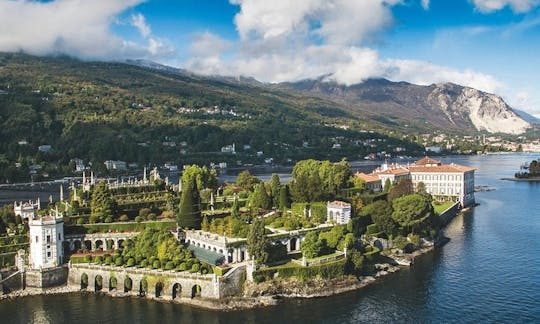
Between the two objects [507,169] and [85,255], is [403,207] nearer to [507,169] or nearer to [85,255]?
[85,255]

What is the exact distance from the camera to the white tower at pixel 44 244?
4312 centimetres

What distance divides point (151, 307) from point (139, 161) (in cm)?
9872

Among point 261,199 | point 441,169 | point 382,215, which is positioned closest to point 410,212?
point 382,215

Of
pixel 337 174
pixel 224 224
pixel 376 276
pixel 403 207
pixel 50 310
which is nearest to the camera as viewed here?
pixel 50 310

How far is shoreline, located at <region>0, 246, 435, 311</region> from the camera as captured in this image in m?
38.0

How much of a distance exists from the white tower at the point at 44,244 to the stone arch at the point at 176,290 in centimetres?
1047

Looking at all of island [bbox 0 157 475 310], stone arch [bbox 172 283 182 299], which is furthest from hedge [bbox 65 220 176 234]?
stone arch [bbox 172 283 182 299]

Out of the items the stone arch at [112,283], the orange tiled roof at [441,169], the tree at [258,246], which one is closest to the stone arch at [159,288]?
the stone arch at [112,283]

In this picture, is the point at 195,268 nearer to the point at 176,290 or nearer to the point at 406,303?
the point at 176,290

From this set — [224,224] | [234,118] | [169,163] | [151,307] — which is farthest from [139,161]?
[151,307]

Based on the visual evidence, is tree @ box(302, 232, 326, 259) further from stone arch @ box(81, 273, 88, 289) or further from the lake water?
stone arch @ box(81, 273, 88, 289)

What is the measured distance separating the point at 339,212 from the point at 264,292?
563 inches

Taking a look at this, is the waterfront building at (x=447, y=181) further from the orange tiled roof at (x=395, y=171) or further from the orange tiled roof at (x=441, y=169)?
the orange tiled roof at (x=395, y=171)

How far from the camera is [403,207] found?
176ft
